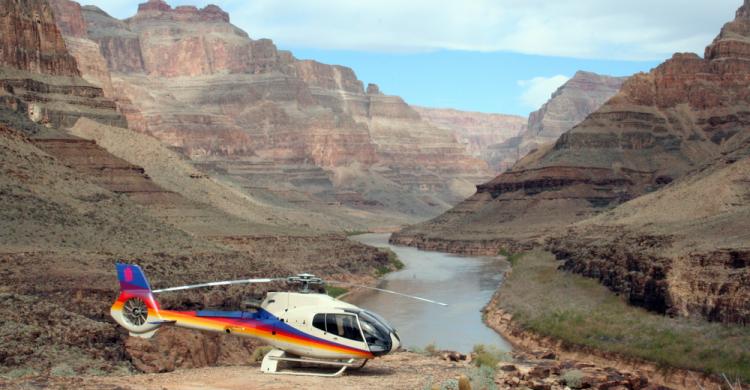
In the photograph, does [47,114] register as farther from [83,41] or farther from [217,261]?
[83,41]

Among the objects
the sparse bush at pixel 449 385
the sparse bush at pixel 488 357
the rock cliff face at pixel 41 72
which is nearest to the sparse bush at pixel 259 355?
the sparse bush at pixel 488 357

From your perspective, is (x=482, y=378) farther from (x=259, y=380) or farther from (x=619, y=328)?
(x=619, y=328)

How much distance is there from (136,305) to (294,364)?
4169 mm

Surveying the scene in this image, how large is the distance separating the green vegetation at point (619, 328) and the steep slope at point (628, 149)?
65.5 metres

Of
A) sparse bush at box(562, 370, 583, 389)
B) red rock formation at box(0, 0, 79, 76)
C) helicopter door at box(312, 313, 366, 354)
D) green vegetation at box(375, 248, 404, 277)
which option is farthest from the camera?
red rock formation at box(0, 0, 79, 76)

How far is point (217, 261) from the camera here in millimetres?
59938

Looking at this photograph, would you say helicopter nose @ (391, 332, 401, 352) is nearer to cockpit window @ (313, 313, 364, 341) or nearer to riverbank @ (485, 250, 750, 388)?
cockpit window @ (313, 313, 364, 341)

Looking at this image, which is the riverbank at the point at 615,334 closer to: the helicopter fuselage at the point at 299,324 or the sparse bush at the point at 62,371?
the helicopter fuselage at the point at 299,324

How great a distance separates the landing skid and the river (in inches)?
472

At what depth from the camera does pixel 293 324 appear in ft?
97.3

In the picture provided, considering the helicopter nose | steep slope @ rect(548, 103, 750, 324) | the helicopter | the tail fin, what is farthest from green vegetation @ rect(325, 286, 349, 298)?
the helicopter nose

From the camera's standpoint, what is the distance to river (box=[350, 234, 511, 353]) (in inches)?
2242

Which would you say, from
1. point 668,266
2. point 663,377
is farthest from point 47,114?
point 663,377

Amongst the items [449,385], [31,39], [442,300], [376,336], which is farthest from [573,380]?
[31,39]
